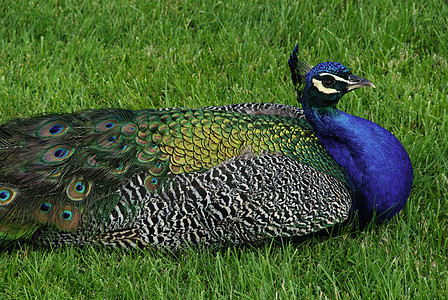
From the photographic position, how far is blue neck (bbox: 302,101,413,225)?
→ 11.6 feet

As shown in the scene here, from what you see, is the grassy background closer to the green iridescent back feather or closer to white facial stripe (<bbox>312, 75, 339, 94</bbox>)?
the green iridescent back feather

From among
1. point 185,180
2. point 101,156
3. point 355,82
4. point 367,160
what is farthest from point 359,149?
point 101,156

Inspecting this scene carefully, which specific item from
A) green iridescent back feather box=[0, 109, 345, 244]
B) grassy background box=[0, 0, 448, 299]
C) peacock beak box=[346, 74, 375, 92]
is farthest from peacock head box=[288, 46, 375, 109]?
grassy background box=[0, 0, 448, 299]

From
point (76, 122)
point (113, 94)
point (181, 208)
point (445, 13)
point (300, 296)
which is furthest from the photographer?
point (445, 13)

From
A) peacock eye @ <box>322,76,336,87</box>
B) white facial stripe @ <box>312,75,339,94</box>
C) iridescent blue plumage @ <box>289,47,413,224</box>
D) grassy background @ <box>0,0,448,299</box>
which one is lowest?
grassy background @ <box>0,0,448,299</box>

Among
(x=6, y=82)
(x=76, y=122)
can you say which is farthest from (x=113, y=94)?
(x=76, y=122)

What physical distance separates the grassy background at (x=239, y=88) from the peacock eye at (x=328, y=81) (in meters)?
0.93

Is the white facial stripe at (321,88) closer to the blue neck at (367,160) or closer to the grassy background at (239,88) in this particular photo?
the blue neck at (367,160)

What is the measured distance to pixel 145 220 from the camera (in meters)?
3.42

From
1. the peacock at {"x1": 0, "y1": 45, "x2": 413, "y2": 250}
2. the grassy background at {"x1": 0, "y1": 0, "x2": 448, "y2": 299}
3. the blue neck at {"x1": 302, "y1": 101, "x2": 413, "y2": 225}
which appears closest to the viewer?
the grassy background at {"x1": 0, "y1": 0, "x2": 448, "y2": 299}

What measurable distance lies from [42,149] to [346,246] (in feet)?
6.24

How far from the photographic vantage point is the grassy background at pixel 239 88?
126 inches

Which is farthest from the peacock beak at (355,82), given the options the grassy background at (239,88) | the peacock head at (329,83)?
the grassy background at (239,88)

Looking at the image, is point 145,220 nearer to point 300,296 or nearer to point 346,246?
point 300,296
